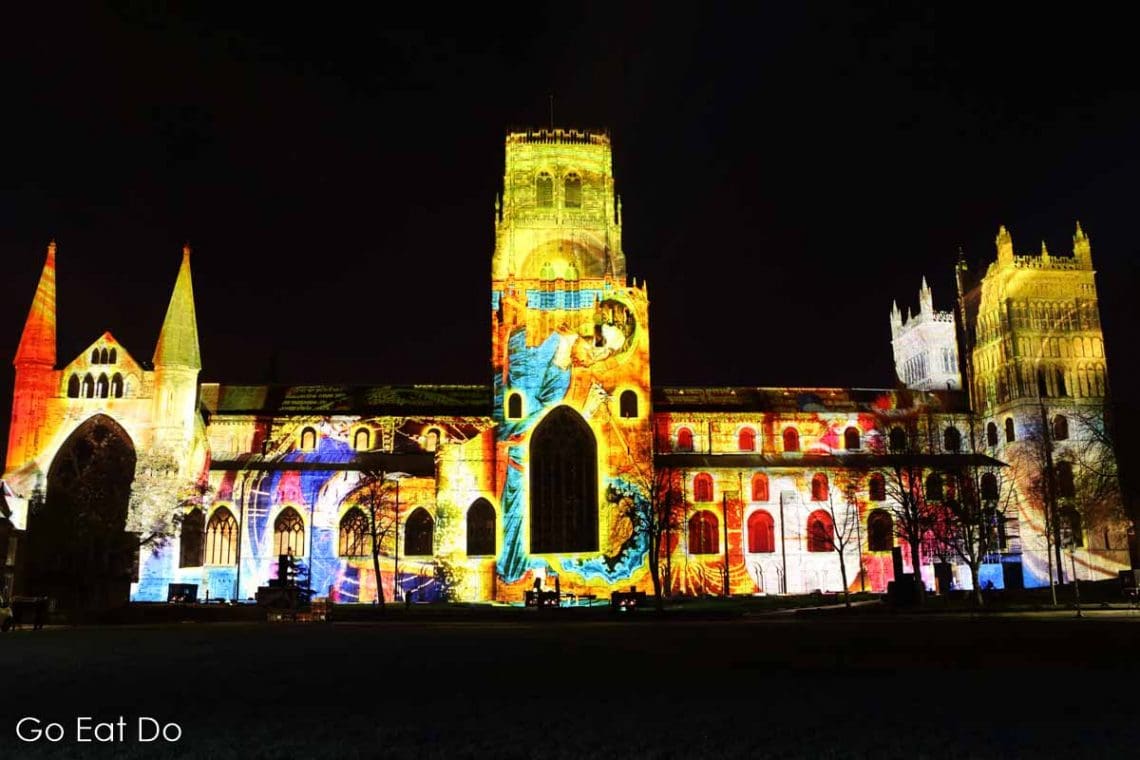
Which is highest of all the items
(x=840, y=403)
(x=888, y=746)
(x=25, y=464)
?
(x=840, y=403)

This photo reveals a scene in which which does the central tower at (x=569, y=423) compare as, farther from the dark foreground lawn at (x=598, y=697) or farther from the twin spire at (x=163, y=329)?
the dark foreground lawn at (x=598, y=697)

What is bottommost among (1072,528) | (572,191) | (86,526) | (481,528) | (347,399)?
(1072,528)

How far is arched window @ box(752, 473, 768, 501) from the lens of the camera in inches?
3167

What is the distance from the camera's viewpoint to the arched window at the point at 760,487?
80438 mm

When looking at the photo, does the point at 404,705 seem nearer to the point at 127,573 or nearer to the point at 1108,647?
the point at 1108,647

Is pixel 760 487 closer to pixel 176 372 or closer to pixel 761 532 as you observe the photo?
pixel 761 532

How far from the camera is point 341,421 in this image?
82875mm

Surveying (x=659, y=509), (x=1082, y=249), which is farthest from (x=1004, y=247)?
(x=659, y=509)

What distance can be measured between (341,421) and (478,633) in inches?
1908

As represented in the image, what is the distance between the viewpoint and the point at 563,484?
7512 centimetres

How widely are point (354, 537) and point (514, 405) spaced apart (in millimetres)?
15635

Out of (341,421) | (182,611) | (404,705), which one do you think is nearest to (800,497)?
(341,421)

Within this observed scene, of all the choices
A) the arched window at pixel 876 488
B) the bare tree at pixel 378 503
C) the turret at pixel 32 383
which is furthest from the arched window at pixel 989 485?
the turret at pixel 32 383

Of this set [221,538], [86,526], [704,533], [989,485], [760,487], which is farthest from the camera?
[989,485]
